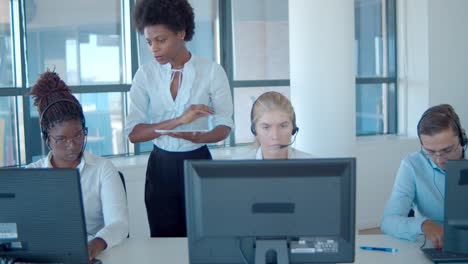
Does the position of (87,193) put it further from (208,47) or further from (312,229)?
(208,47)

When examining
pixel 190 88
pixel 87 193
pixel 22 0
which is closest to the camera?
pixel 87 193

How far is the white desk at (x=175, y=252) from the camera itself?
2.02 metres

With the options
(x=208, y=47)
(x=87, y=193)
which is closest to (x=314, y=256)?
(x=87, y=193)

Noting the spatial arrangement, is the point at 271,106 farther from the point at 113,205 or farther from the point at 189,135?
the point at 113,205

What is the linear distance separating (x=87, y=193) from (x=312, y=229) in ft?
3.66

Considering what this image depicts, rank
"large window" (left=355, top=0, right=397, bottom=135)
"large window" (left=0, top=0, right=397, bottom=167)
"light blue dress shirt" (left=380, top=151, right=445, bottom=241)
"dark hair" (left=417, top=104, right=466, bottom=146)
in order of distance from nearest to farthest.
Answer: "dark hair" (left=417, top=104, right=466, bottom=146), "light blue dress shirt" (left=380, top=151, right=445, bottom=241), "large window" (left=0, top=0, right=397, bottom=167), "large window" (left=355, top=0, right=397, bottom=135)

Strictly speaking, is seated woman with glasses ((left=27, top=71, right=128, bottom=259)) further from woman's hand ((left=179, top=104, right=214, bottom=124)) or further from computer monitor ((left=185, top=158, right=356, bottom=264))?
computer monitor ((left=185, top=158, right=356, bottom=264))

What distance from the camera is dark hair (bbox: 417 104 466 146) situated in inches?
89.9

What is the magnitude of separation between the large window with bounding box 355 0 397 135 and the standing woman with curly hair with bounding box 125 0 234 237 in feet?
10.7

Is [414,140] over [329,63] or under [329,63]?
under

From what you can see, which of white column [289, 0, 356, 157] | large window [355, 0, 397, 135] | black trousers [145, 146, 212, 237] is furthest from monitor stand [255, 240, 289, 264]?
large window [355, 0, 397, 135]

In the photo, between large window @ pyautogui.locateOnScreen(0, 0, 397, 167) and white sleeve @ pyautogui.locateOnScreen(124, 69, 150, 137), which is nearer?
white sleeve @ pyautogui.locateOnScreen(124, 69, 150, 137)

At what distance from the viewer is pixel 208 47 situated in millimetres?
5117

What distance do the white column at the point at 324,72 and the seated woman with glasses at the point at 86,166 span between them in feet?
8.43
